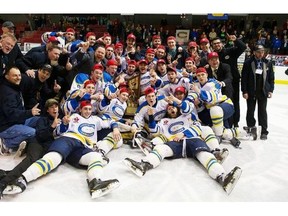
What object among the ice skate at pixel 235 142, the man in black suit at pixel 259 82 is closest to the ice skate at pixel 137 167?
the ice skate at pixel 235 142

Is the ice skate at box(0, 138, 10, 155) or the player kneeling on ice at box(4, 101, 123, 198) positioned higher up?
the player kneeling on ice at box(4, 101, 123, 198)

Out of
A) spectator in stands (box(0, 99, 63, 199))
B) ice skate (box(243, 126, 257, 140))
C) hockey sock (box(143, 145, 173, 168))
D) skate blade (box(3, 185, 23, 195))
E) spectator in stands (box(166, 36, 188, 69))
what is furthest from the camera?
spectator in stands (box(166, 36, 188, 69))

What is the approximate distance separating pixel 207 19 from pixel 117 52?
29.5 feet

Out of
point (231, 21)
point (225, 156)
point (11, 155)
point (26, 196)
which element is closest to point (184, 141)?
point (225, 156)

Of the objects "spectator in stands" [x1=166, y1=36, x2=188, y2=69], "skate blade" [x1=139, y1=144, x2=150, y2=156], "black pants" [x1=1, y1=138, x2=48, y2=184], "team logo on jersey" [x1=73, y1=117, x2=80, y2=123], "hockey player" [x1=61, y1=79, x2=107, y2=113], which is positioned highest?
"spectator in stands" [x1=166, y1=36, x2=188, y2=69]

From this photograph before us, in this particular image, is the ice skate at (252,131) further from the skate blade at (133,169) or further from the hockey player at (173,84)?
the skate blade at (133,169)

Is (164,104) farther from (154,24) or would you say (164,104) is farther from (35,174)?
(154,24)

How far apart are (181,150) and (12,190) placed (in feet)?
5.33

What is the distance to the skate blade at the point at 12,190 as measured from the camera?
7.90 feet

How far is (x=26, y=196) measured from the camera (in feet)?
8.12

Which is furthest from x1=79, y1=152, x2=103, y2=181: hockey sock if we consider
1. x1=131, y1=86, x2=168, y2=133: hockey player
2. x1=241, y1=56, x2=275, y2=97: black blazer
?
x1=241, y1=56, x2=275, y2=97: black blazer

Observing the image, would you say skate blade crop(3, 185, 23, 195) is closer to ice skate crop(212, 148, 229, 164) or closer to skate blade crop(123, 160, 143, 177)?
skate blade crop(123, 160, 143, 177)

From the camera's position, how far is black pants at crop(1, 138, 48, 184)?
2.47 m

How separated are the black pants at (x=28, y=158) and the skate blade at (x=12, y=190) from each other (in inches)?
1.8
